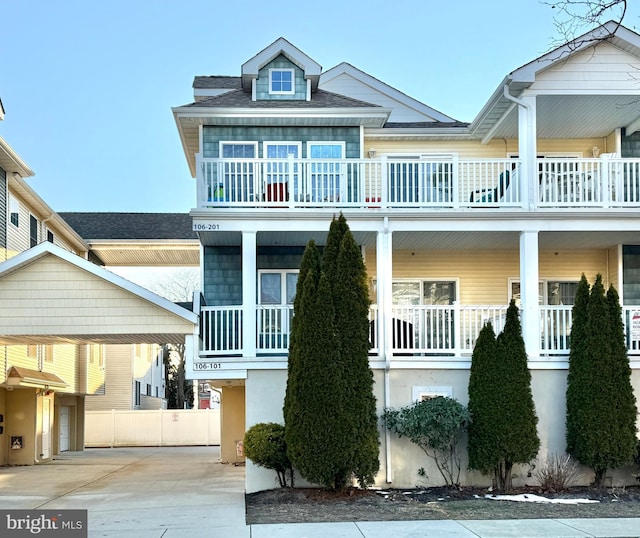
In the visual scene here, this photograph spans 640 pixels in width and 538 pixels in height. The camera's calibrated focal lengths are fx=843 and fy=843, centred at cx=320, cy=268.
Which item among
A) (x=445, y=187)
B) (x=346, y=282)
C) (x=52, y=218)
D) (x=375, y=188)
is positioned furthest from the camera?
(x=52, y=218)

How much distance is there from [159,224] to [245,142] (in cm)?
1194

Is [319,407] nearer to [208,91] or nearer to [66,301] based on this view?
[66,301]

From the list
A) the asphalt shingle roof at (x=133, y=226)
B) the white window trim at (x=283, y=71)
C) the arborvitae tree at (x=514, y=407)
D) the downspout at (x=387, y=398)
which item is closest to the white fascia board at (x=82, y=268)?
the downspout at (x=387, y=398)

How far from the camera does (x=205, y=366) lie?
15.4m

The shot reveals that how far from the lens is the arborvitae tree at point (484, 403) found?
14359 mm

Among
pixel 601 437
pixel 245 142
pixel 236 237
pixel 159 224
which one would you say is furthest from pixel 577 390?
pixel 159 224

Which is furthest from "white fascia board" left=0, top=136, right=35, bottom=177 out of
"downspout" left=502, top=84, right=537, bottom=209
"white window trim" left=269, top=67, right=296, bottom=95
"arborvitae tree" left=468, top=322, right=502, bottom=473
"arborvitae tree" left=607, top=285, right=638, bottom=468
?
"arborvitae tree" left=607, top=285, right=638, bottom=468

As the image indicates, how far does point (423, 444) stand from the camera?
48.2 feet

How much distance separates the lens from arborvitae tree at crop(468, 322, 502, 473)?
1436cm

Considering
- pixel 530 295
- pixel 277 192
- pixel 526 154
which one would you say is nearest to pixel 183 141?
pixel 277 192

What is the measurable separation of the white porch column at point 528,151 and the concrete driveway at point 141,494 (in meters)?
7.77

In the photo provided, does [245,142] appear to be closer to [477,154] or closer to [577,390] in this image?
[477,154]

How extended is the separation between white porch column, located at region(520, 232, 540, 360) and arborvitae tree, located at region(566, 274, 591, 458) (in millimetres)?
705

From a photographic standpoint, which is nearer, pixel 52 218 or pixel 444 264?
pixel 444 264
